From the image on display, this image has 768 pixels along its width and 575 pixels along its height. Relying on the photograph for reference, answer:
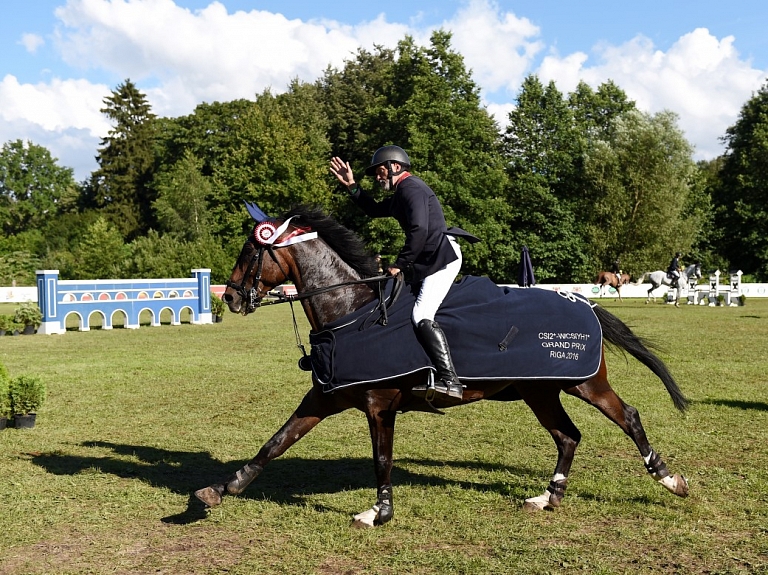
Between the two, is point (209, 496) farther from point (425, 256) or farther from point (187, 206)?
point (187, 206)

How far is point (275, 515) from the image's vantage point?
→ 632 cm

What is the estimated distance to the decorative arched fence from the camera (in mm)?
25453

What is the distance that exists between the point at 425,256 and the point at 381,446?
5.16ft

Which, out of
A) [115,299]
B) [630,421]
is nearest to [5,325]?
[115,299]

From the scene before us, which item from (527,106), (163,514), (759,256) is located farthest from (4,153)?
(163,514)

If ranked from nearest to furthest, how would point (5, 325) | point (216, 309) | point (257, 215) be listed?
point (257, 215), point (5, 325), point (216, 309)

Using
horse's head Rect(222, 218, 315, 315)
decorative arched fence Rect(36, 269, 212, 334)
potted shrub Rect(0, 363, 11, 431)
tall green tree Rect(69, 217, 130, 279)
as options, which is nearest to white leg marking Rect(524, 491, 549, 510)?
horse's head Rect(222, 218, 315, 315)

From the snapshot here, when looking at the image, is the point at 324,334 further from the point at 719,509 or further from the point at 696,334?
the point at 696,334

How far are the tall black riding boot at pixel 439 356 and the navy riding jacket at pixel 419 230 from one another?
436 millimetres

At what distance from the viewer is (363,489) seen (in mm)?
7102

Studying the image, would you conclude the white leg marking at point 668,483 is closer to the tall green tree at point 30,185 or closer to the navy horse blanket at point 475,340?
the navy horse blanket at point 475,340

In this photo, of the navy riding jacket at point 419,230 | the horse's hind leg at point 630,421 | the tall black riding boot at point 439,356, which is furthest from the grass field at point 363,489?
the navy riding jacket at point 419,230

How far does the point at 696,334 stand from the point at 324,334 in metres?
18.3

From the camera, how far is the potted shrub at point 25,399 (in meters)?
9.99
